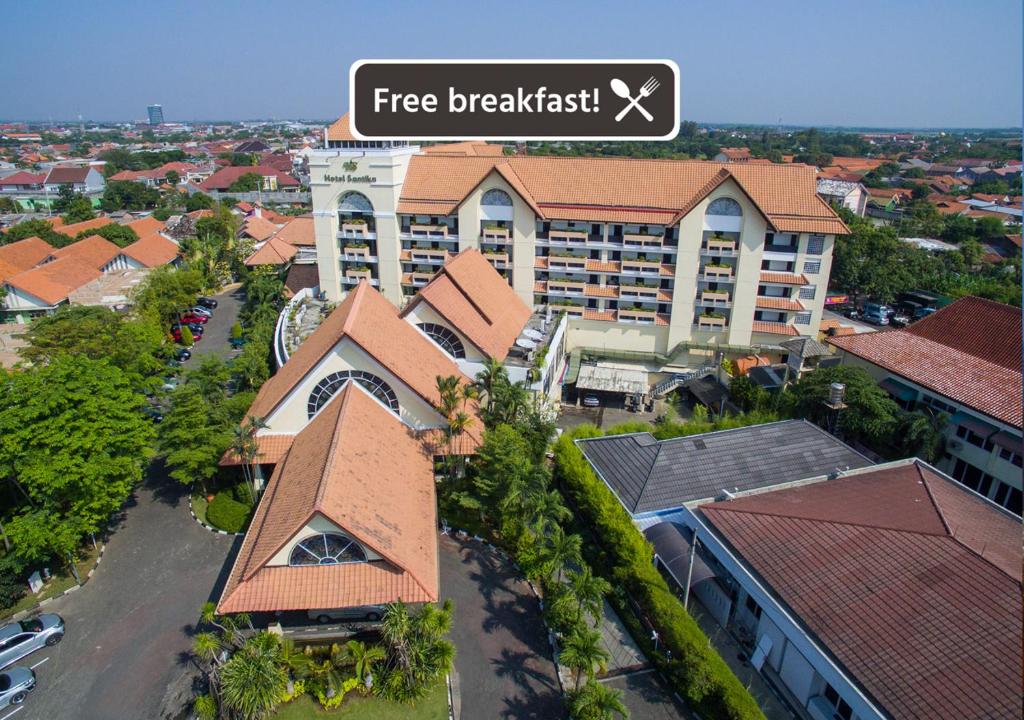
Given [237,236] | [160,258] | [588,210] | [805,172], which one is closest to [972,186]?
[805,172]

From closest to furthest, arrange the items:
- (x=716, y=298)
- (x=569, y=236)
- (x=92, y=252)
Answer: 1. (x=716, y=298)
2. (x=569, y=236)
3. (x=92, y=252)

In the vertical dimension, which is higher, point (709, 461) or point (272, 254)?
point (272, 254)

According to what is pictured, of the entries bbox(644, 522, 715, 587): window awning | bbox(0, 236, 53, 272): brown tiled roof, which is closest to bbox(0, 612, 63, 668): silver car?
Result: bbox(644, 522, 715, 587): window awning

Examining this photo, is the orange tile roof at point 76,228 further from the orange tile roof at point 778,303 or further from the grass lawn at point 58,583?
the orange tile roof at point 778,303

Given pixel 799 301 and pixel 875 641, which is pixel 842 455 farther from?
pixel 799 301

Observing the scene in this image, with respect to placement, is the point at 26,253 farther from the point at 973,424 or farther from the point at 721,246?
the point at 973,424

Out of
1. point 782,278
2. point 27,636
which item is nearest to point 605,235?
→ point 782,278

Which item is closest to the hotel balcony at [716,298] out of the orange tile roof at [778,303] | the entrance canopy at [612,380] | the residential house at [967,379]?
the orange tile roof at [778,303]

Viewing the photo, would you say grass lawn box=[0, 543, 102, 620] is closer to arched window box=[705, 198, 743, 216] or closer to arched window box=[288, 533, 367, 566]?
arched window box=[288, 533, 367, 566]
